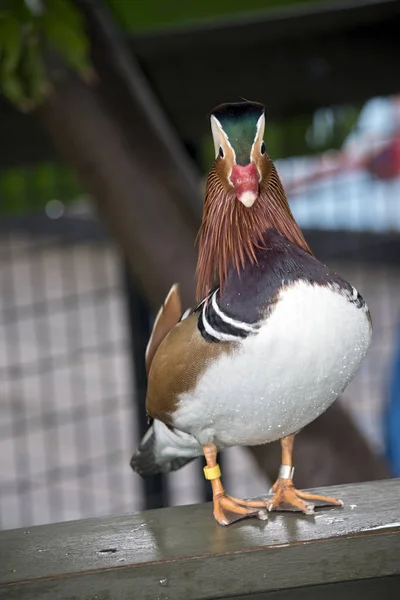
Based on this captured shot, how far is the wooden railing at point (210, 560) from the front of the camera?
74 centimetres

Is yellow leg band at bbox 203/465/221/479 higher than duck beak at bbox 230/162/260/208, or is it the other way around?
duck beak at bbox 230/162/260/208

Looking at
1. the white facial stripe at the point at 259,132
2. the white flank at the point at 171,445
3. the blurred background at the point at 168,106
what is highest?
the blurred background at the point at 168,106

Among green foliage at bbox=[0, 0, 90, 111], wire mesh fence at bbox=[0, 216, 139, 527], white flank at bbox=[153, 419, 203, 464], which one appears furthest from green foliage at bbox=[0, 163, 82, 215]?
white flank at bbox=[153, 419, 203, 464]

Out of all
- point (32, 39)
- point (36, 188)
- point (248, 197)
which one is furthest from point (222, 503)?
point (36, 188)

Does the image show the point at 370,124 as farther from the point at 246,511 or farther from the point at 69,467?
the point at 246,511

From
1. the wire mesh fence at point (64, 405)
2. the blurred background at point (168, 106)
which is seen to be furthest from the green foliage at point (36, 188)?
the wire mesh fence at point (64, 405)

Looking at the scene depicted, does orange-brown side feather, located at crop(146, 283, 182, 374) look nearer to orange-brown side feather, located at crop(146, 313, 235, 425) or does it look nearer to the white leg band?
orange-brown side feather, located at crop(146, 313, 235, 425)

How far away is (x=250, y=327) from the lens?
2.47 feet

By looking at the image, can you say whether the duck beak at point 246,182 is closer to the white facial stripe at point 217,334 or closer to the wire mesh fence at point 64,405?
the white facial stripe at point 217,334

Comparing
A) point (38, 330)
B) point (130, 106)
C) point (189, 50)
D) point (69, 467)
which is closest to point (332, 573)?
point (130, 106)

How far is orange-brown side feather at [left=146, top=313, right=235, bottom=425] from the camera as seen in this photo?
0.78 metres

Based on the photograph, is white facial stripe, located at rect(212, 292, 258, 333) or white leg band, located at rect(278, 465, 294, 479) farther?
white leg band, located at rect(278, 465, 294, 479)

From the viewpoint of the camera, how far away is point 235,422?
81 cm

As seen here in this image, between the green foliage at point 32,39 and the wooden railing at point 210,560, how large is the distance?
562mm
